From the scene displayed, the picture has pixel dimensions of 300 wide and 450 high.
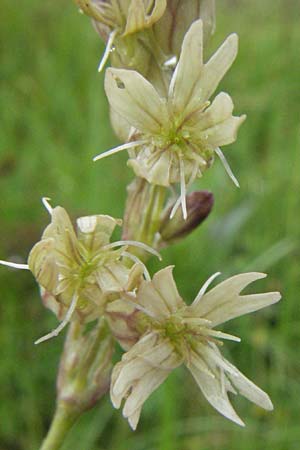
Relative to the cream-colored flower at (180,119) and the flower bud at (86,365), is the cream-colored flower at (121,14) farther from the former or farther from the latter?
the flower bud at (86,365)

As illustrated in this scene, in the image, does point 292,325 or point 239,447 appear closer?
point 239,447

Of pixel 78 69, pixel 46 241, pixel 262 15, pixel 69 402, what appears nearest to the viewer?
pixel 46 241

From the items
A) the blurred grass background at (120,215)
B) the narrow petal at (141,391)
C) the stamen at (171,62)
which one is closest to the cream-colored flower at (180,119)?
the stamen at (171,62)

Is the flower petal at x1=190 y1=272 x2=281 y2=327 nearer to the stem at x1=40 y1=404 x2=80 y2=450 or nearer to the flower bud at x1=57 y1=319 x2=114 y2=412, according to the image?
the flower bud at x1=57 y1=319 x2=114 y2=412

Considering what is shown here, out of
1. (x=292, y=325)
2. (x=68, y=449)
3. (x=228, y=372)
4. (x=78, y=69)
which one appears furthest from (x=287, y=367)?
(x=78, y=69)

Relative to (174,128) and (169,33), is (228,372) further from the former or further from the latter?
(169,33)

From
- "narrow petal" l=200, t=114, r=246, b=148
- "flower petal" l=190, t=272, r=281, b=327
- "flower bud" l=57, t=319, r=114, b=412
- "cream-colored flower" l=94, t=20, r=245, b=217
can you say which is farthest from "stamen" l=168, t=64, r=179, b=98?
"flower bud" l=57, t=319, r=114, b=412
